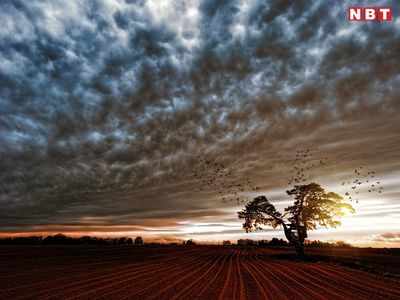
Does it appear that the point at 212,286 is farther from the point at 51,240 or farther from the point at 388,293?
the point at 51,240

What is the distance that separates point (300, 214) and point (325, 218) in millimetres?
2682

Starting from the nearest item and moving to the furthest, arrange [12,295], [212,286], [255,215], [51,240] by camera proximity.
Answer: [12,295] < [212,286] < [255,215] < [51,240]

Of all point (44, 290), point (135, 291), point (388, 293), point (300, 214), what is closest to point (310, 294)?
point (388, 293)

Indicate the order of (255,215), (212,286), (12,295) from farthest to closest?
(255,215), (212,286), (12,295)

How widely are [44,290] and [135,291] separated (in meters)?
3.63

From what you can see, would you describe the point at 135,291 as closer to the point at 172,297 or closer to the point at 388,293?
the point at 172,297

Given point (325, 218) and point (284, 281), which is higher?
point (325, 218)

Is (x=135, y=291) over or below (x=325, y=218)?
below

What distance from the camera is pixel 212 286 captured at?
1408 centimetres

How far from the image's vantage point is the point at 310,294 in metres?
12.6

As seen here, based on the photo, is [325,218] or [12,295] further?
[325,218]

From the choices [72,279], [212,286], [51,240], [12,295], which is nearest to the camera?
[12,295]

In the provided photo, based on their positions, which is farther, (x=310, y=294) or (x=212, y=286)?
(x=212, y=286)

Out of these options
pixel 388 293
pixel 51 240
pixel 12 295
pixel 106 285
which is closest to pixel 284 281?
pixel 388 293
